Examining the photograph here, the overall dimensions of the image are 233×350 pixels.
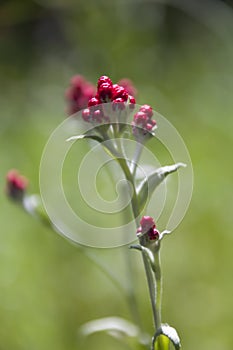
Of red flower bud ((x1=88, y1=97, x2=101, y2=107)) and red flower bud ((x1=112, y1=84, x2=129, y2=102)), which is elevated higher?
red flower bud ((x1=112, y1=84, x2=129, y2=102))

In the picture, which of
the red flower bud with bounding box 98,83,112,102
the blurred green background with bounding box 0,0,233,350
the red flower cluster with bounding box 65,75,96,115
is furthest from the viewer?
→ the blurred green background with bounding box 0,0,233,350

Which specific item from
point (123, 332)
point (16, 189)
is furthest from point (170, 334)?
point (16, 189)

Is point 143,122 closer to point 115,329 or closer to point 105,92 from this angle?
point 105,92

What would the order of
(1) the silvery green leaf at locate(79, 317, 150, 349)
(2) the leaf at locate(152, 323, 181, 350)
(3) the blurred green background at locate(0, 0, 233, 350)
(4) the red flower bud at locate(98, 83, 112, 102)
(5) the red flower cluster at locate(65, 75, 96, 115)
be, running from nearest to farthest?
1. (2) the leaf at locate(152, 323, 181, 350)
2. (4) the red flower bud at locate(98, 83, 112, 102)
3. (1) the silvery green leaf at locate(79, 317, 150, 349)
4. (5) the red flower cluster at locate(65, 75, 96, 115)
5. (3) the blurred green background at locate(0, 0, 233, 350)

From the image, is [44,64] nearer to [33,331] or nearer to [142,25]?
[142,25]

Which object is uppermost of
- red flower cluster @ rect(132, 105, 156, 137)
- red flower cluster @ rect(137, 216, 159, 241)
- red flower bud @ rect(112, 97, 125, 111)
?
red flower bud @ rect(112, 97, 125, 111)

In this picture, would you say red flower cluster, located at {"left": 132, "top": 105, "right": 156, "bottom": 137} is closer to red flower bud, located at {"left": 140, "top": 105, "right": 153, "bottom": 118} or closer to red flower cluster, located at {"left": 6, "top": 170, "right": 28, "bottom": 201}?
red flower bud, located at {"left": 140, "top": 105, "right": 153, "bottom": 118}

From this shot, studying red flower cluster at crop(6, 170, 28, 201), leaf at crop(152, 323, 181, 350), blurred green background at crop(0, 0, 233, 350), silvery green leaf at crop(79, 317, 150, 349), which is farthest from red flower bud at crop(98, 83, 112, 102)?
blurred green background at crop(0, 0, 233, 350)

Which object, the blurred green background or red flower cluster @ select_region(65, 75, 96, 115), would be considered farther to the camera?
the blurred green background
